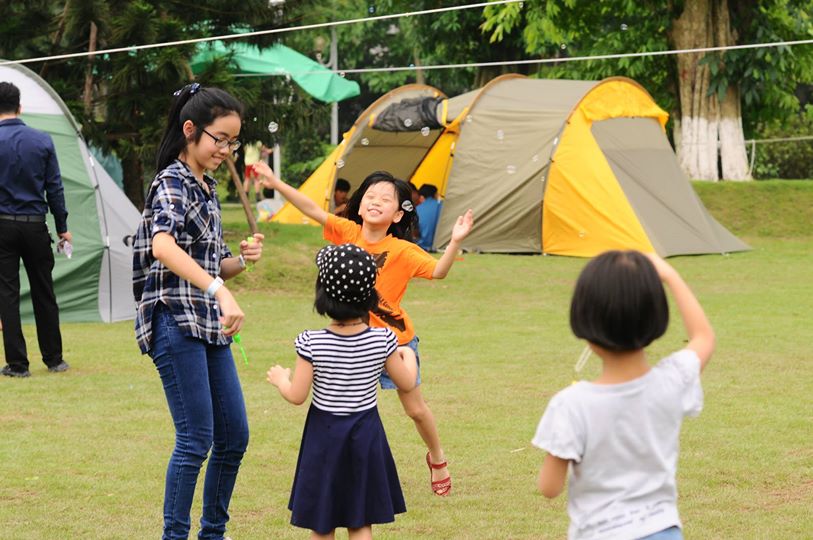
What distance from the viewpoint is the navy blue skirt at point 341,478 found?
432 cm

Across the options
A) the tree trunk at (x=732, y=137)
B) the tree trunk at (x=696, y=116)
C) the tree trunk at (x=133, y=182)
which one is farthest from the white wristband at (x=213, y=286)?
the tree trunk at (x=732, y=137)

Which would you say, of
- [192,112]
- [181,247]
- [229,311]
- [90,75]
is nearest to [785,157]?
[90,75]

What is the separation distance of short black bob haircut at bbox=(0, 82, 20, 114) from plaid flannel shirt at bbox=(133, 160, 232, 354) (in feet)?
16.7

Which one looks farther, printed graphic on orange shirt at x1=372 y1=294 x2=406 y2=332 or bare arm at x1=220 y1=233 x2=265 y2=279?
printed graphic on orange shirt at x1=372 y1=294 x2=406 y2=332

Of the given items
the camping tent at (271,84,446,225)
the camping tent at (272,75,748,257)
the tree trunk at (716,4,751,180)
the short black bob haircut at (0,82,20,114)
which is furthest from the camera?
the tree trunk at (716,4,751,180)

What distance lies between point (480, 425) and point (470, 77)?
27.7 metres

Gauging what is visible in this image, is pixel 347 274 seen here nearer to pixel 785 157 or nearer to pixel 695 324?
pixel 695 324

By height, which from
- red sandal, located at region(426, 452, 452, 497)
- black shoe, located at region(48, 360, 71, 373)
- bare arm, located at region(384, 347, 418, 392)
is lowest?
black shoe, located at region(48, 360, 71, 373)

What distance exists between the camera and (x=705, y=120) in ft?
78.7

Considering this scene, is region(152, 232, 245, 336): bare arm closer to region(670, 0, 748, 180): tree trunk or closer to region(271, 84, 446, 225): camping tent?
region(271, 84, 446, 225): camping tent

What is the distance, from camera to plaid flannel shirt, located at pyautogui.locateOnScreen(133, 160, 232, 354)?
4.57m

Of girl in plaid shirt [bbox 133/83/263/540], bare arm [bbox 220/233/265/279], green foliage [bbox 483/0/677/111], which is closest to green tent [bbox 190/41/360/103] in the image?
green foliage [bbox 483/0/677/111]

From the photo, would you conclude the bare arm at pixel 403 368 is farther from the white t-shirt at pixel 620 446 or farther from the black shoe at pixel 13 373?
the black shoe at pixel 13 373

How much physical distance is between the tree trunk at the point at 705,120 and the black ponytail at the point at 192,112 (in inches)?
781
